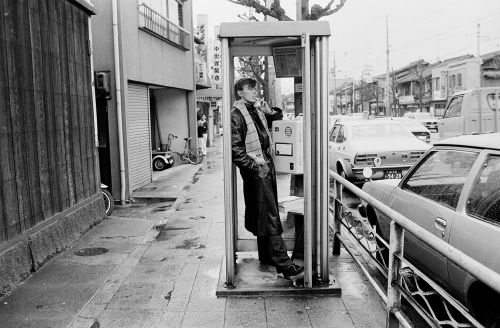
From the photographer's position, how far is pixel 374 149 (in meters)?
11.9

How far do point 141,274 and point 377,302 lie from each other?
266cm

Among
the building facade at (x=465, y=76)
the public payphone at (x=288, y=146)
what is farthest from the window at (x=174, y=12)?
the building facade at (x=465, y=76)

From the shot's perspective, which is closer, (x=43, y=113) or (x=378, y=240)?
(x=378, y=240)

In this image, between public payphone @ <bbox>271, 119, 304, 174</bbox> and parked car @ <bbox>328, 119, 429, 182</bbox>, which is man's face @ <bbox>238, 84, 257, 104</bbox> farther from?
parked car @ <bbox>328, 119, 429, 182</bbox>

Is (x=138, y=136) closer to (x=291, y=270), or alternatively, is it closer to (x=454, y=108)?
(x=291, y=270)

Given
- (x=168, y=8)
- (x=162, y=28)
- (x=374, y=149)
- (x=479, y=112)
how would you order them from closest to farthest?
1. (x=374, y=149)
2. (x=162, y=28)
3. (x=479, y=112)
4. (x=168, y=8)

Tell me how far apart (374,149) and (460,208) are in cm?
803

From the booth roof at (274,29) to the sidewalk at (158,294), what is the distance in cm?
251

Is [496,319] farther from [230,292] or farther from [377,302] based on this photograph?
[230,292]

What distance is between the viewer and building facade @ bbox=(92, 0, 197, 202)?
11.1 meters

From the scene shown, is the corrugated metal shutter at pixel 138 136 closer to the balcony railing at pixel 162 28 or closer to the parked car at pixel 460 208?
the balcony railing at pixel 162 28

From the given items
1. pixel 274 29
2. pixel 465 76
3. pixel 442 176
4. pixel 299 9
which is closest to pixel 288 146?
pixel 274 29

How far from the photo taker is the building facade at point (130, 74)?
435 inches

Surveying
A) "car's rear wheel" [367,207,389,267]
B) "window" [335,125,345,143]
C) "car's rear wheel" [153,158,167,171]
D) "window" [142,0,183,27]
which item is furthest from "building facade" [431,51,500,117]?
"car's rear wheel" [367,207,389,267]
